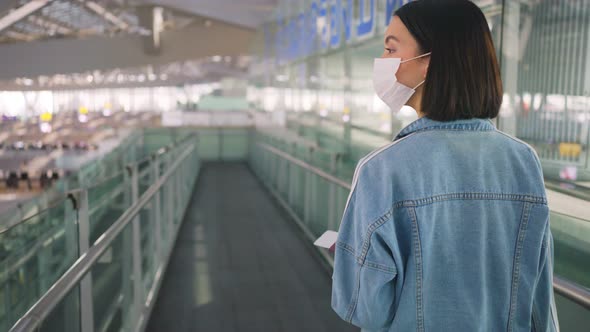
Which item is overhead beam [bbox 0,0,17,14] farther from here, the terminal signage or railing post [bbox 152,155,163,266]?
railing post [bbox 152,155,163,266]

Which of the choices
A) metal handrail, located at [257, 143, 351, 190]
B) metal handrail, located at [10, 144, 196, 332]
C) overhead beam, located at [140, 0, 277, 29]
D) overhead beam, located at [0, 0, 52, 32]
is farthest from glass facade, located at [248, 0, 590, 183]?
overhead beam, located at [0, 0, 52, 32]

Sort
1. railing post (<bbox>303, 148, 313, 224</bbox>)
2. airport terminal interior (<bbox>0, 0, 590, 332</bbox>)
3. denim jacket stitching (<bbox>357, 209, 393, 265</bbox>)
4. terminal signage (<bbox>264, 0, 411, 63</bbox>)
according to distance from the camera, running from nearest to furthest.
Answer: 1. denim jacket stitching (<bbox>357, 209, 393, 265</bbox>)
2. airport terminal interior (<bbox>0, 0, 590, 332</bbox>)
3. terminal signage (<bbox>264, 0, 411, 63</bbox>)
4. railing post (<bbox>303, 148, 313, 224</bbox>)

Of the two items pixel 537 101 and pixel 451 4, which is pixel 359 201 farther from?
pixel 537 101

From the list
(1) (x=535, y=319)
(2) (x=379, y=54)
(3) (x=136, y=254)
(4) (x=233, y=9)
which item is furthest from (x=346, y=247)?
(4) (x=233, y=9)

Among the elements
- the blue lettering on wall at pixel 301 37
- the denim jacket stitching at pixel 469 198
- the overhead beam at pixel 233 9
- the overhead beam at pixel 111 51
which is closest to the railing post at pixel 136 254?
the denim jacket stitching at pixel 469 198

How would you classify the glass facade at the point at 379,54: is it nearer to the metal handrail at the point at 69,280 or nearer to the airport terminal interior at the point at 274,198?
the airport terminal interior at the point at 274,198

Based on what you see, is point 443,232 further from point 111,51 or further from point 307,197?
point 111,51

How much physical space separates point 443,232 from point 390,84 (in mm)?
343

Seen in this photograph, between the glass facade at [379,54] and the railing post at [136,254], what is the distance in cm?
192

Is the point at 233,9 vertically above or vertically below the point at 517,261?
above

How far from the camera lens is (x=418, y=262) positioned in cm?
110

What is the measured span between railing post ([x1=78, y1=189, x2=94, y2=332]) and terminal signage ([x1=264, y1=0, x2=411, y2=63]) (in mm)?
2870

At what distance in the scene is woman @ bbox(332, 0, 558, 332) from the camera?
1086 mm

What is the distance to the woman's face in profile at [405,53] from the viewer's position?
1187mm
